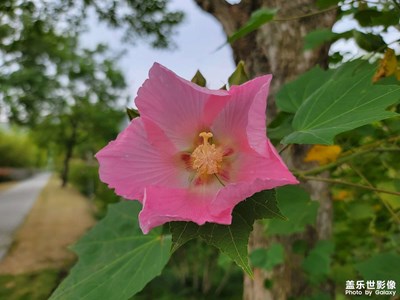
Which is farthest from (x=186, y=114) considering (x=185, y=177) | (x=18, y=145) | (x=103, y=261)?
(x=18, y=145)

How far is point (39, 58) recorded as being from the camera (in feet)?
33.4

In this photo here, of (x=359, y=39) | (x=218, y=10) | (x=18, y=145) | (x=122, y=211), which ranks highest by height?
(x=18, y=145)

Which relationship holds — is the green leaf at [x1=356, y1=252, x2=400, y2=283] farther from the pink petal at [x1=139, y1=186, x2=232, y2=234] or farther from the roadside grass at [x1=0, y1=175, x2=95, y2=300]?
the roadside grass at [x1=0, y1=175, x2=95, y2=300]

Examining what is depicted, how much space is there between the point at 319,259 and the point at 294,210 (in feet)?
1.49

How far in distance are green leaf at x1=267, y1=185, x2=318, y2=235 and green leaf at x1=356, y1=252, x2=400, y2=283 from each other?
18 centimetres

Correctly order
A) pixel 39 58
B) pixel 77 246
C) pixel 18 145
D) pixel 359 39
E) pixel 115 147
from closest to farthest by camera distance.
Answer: pixel 115 147 → pixel 359 39 → pixel 77 246 → pixel 39 58 → pixel 18 145

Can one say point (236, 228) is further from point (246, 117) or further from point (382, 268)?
point (382, 268)

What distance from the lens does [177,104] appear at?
0.54 meters

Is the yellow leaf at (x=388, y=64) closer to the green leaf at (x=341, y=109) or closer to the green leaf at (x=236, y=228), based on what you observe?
the green leaf at (x=341, y=109)

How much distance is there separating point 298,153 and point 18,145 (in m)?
27.9

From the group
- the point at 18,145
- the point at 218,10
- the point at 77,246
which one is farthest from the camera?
the point at 18,145

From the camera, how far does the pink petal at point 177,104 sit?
0.51m

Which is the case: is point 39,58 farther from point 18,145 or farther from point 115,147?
point 18,145

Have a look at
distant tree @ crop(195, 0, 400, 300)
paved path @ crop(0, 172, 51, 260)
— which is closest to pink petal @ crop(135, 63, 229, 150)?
distant tree @ crop(195, 0, 400, 300)
